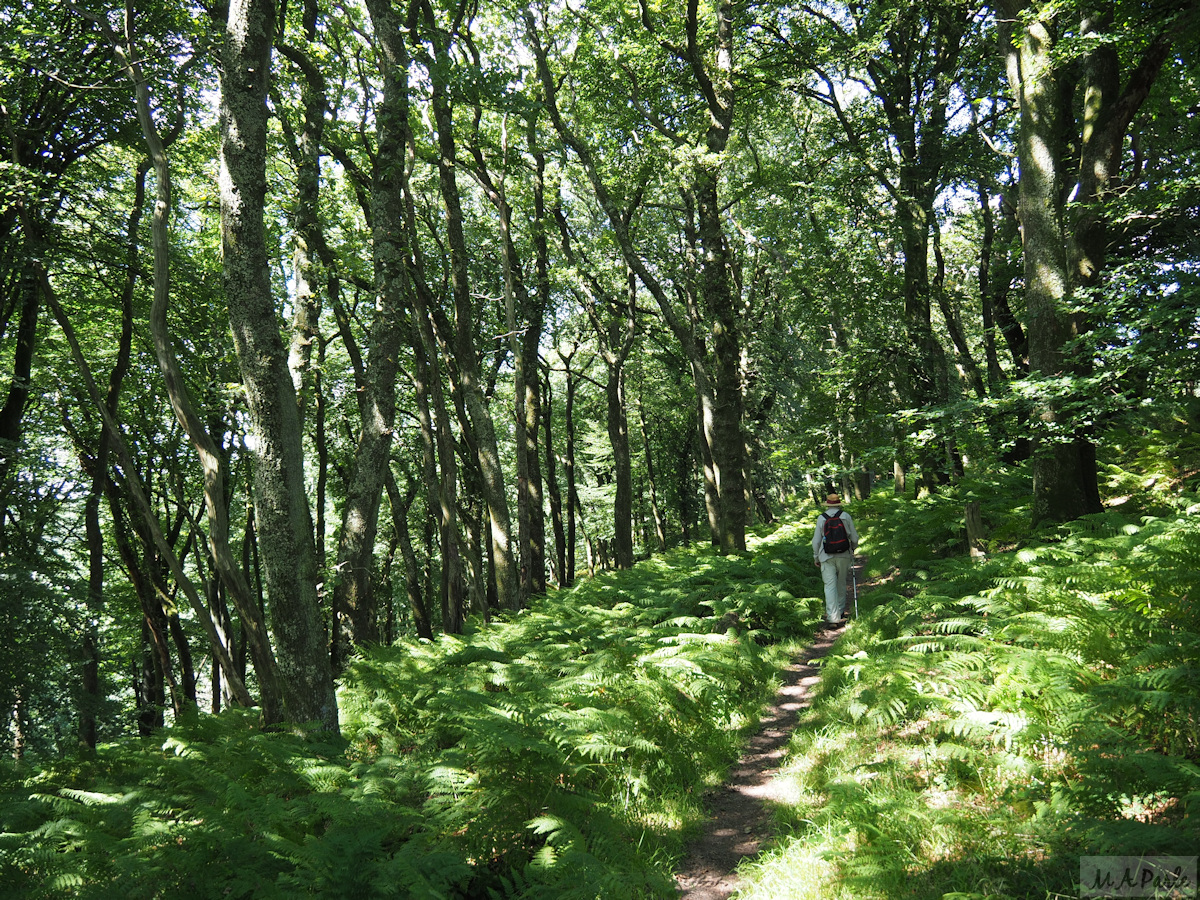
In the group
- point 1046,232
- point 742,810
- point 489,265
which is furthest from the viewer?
point 489,265

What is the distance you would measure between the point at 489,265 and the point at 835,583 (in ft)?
50.3

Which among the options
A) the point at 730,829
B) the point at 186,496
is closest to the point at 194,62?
the point at 730,829

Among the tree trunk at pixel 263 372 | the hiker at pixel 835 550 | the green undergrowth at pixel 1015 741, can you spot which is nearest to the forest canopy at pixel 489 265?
the tree trunk at pixel 263 372

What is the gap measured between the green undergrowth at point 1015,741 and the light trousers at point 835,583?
8.30ft

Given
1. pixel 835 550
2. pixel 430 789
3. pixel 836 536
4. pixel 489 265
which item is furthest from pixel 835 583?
pixel 489 265

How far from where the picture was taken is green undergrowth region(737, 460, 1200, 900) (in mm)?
3248

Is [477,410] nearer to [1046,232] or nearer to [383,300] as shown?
[383,300]

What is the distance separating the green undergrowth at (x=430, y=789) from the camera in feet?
11.9

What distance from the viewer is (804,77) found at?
16516 mm

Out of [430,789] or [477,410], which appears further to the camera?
[477,410]

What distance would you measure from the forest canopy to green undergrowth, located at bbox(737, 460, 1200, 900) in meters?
2.18

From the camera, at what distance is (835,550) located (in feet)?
30.9

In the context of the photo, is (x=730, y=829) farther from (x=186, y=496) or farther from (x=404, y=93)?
(x=186, y=496)

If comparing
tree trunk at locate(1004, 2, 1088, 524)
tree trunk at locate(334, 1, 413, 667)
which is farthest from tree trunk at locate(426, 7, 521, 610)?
tree trunk at locate(1004, 2, 1088, 524)
